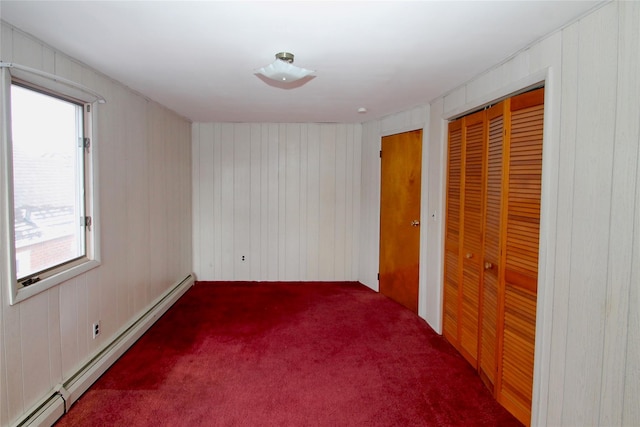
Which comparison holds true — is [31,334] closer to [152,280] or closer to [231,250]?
[152,280]

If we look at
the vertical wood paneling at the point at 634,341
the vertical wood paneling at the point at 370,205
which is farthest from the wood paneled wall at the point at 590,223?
the vertical wood paneling at the point at 370,205

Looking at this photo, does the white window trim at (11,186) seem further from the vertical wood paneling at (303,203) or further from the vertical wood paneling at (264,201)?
the vertical wood paneling at (303,203)

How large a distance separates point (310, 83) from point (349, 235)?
2562 mm

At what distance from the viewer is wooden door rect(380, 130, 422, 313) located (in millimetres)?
3844

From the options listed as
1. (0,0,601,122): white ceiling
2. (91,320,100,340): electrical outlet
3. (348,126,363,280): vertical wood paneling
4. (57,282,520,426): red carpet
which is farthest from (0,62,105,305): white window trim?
(348,126,363,280): vertical wood paneling

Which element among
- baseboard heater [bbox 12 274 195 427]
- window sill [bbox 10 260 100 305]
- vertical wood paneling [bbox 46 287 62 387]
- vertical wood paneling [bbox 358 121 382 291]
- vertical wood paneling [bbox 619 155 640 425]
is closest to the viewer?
vertical wood paneling [bbox 619 155 640 425]

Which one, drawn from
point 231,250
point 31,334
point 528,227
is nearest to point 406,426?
point 528,227

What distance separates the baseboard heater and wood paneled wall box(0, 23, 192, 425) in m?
0.04

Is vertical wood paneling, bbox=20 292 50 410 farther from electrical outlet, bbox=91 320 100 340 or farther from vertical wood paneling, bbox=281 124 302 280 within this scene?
vertical wood paneling, bbox=281 124 302 280

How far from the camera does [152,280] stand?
362cm

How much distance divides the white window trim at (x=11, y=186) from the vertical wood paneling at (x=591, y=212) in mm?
2730

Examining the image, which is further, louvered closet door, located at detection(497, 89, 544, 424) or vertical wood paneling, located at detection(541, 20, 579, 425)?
louvered closet door, located at detection(497, 89, 544, 424)

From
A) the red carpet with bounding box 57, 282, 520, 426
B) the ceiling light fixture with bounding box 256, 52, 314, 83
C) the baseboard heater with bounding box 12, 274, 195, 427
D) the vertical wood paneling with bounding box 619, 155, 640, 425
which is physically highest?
the ceiling light fixture with bounding box 256, 52, 314, 83

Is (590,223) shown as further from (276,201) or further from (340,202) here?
(276,201)
